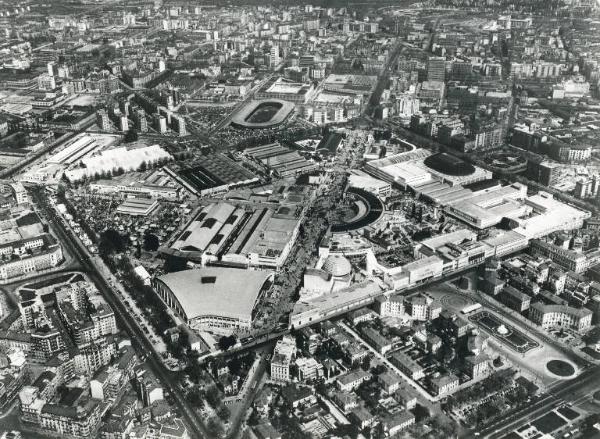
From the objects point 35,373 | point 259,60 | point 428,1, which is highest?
point 428,1

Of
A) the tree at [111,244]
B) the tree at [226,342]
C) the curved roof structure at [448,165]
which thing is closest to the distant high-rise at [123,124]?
the tree at [111,244]

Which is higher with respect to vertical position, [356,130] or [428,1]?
[428,1]

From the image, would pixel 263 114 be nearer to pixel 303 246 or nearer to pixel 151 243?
pixel 303 246

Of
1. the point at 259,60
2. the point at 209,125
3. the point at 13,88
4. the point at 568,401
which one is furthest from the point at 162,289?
the point at 259,60

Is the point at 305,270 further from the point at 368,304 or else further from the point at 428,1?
the point at 428,1

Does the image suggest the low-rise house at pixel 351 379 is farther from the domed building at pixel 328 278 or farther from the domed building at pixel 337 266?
the domed building at pixel 337 266

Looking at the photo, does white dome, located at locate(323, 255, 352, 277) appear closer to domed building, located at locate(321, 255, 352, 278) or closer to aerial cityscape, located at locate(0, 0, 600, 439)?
domed building, located at locate(321, 255, 352, 278)

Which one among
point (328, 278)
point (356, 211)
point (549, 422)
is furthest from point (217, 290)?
point (549, 422)

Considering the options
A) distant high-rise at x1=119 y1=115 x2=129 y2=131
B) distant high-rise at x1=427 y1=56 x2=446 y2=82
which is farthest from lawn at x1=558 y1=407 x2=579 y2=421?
distant high-rise at x1=427 y1=56 x2=446 y2=82
